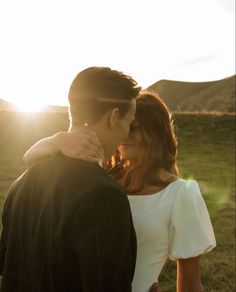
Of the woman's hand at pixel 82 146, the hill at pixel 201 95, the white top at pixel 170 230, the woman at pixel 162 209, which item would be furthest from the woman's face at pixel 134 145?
the hill at pixel 201 95

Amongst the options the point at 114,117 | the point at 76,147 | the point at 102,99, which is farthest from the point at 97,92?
the point at 76,147

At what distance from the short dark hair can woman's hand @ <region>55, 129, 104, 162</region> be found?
0.06 m

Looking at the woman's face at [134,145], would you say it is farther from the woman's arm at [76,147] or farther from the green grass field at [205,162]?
the green grass field at [205,162]

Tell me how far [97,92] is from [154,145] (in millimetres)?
852

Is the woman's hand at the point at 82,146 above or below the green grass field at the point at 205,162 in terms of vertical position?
above

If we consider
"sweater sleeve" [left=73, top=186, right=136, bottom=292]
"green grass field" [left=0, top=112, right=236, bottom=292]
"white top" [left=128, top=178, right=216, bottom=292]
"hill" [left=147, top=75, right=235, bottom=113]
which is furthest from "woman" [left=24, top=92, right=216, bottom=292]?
"hill" [left=147, top=75, right=235, bottom=113]

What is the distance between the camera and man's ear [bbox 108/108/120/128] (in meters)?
2.12

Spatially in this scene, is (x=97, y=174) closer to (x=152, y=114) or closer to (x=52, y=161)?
(x=52, y=161)

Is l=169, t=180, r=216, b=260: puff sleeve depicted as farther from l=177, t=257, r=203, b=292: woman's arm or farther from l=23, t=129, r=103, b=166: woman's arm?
l=23, t=129, r=103, b=166: woman's arm

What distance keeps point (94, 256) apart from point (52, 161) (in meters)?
0.50

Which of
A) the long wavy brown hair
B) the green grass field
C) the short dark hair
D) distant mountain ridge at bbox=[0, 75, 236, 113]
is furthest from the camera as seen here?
distant mountain ridge at bbox=[0, 75, 236, 113]

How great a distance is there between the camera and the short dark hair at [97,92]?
2.07 meters

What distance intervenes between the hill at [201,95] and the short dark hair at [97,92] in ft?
208

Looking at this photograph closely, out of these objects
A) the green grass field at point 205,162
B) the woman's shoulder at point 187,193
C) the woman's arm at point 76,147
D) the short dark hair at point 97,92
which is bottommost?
the green grass field at point 205,162
